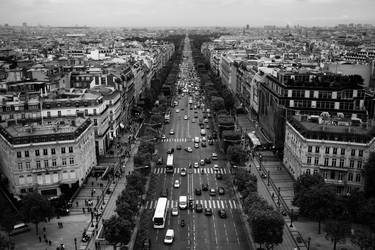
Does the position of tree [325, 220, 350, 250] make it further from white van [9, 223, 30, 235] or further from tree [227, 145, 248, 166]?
white van [9, 223, 30, 235]

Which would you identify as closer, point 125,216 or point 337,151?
point 125,216

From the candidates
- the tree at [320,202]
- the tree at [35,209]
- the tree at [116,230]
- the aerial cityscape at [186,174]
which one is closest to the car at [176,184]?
the aerial cityscape at [186,174]

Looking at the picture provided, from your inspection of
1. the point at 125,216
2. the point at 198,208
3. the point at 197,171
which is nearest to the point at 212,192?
the point at 198,208

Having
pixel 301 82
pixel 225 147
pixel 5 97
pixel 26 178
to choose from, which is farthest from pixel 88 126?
pixel 301 82

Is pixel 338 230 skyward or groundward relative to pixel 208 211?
skyward

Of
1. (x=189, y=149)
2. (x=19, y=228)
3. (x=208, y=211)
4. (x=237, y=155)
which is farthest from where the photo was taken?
(x=189, y=149)

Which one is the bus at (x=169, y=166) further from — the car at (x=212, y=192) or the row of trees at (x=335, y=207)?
the row of trees at (x=335, y=207)

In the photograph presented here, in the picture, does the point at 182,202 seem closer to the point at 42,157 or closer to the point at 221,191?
the point at 221,191

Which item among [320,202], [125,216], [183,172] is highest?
[320,202]
